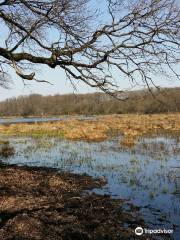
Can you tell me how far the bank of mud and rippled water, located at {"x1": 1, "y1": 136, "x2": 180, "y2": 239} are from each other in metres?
0.61

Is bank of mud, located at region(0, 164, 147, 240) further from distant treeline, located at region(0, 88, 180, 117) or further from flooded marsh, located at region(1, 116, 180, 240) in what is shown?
distant treeline, located at region(0, 88, 180, 117)

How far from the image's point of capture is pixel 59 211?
9875 millimetres

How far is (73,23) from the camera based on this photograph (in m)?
12.1

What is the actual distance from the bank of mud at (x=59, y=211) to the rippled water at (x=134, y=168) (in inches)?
24.1

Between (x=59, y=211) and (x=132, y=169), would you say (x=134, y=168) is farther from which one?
(x=59, y=211)

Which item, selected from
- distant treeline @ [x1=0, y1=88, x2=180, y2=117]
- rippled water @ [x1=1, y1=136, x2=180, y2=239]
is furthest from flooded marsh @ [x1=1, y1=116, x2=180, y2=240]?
distant treeline @ [x1=0, y1=88, x2=180, y2=117]

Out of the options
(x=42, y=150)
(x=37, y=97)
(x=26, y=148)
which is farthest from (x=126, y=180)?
(x=37, y=97)

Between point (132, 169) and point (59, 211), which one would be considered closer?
point (59, 211)

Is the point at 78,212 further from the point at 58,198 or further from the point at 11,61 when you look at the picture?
the point at 11,61

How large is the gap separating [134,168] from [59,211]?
7002 mm

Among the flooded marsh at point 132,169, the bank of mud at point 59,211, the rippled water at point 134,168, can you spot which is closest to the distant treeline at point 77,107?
the flooded marsh at point 132,169

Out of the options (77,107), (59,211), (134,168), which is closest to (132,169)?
(134,168)

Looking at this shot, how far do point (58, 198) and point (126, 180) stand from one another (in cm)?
351

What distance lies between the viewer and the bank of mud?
328 inches
